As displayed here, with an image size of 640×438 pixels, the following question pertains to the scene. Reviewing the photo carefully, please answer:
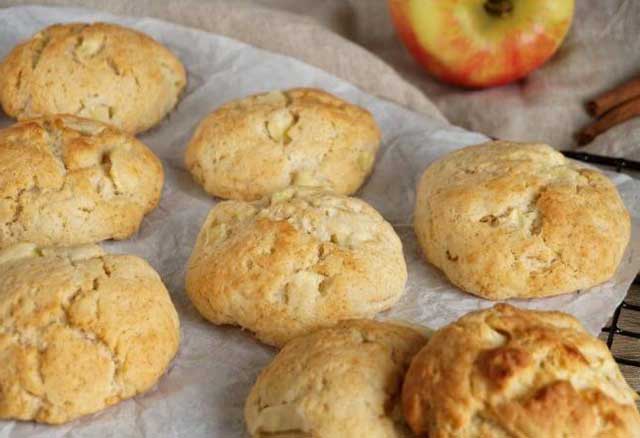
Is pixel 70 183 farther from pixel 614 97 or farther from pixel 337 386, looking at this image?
pixel 614 97

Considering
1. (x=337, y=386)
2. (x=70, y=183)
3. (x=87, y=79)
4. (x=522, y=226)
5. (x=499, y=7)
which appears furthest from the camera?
(x=499, y=7)

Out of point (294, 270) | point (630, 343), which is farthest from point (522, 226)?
point (294, 270)

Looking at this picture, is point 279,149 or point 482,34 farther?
point 482,34

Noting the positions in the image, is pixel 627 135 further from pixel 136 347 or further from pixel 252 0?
pixel 136 347

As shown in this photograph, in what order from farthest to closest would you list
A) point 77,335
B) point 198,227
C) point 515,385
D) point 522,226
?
point 198,227, point 522,226, point 77,335, point 515,385

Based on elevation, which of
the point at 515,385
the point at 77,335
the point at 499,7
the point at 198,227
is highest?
the point at 499,7

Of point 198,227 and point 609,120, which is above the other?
point 609,120

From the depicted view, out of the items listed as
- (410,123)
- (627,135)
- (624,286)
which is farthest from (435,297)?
(627,135)
